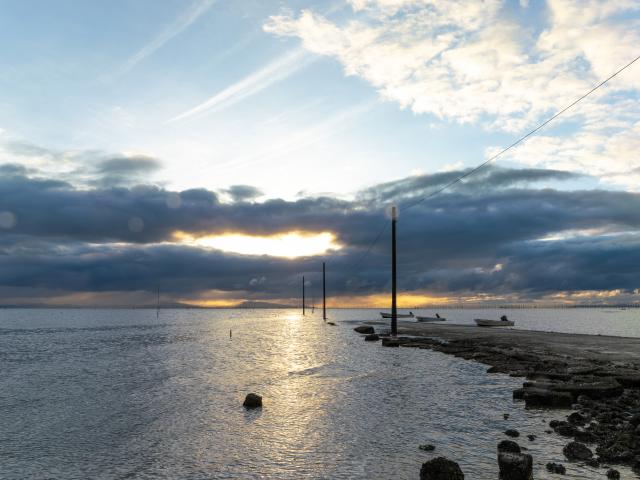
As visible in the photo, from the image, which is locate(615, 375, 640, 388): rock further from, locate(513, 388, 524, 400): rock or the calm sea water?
the calm sea water

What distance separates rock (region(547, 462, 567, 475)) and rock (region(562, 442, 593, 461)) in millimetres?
944

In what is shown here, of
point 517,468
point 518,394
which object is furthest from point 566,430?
point 518,394

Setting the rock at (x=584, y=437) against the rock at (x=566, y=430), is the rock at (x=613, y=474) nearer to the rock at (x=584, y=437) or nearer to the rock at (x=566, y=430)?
the rock at (x=584, y=437)

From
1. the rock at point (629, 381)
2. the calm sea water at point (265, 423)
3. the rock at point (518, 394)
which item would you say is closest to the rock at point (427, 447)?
the calm sea water at point (265, 423)

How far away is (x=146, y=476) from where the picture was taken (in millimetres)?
12734

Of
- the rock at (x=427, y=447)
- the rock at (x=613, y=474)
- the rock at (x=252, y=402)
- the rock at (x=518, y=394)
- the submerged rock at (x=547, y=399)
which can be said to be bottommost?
the rock at (x=252, y=402)

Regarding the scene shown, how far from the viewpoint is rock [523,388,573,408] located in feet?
63.6

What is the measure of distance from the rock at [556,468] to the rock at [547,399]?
815cm

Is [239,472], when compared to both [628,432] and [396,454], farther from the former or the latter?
[628,432]

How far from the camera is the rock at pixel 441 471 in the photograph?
36.6 feet

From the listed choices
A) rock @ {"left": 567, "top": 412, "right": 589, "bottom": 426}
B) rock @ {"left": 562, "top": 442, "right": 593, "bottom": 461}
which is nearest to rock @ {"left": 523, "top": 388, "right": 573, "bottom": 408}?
rock @ {"left": 567, "top": 412, "right": 589, "bottom": 426}

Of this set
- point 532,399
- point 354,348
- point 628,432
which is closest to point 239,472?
point 628,432

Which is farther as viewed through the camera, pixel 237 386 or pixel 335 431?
pixel 237 386

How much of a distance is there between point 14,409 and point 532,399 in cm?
2572
